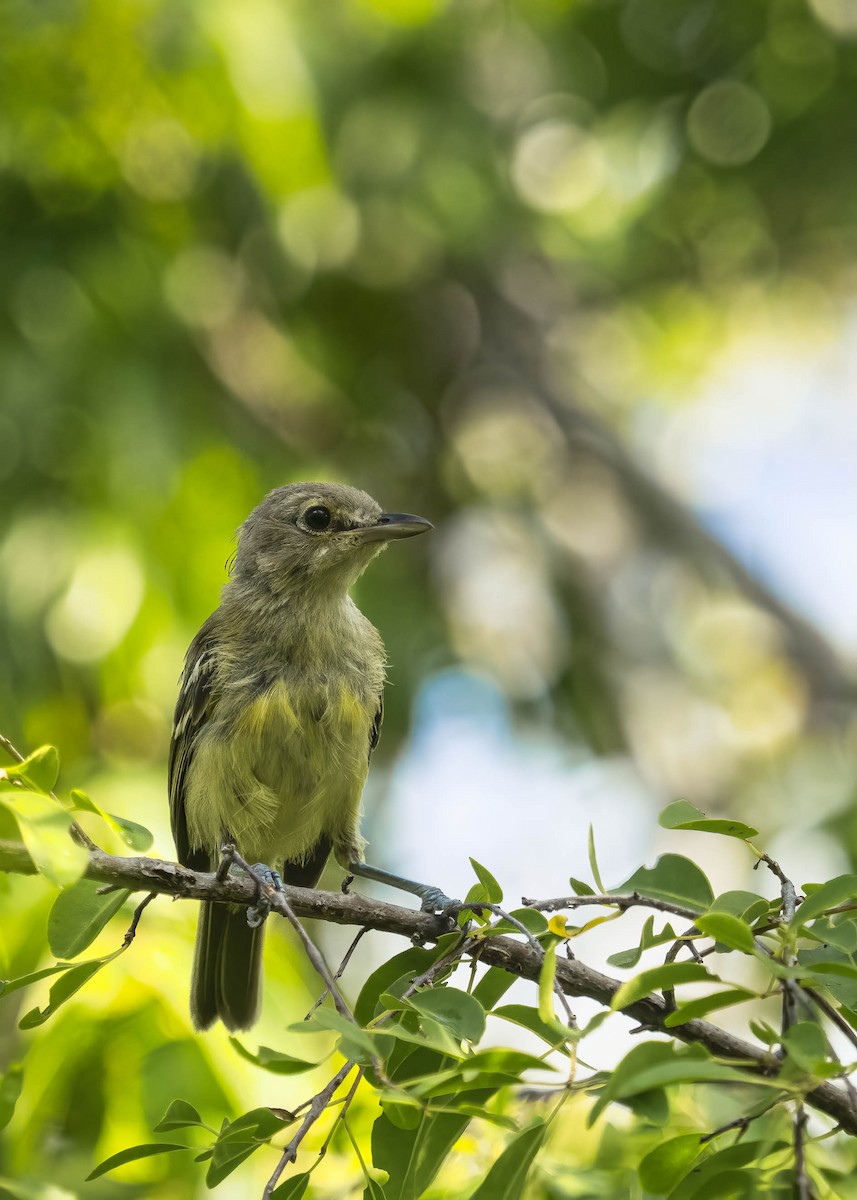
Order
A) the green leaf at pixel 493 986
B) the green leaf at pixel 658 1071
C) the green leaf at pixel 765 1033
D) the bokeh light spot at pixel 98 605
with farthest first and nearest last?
the bokeh light spot at pixel 98 605 → the green leaf at pixel 493 986 → the green leaf at pixel 765 1033 → the green leaf at pixel 658 1071

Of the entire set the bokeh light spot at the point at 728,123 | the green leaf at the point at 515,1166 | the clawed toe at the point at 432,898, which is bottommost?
the green leaf at the point at 515,1166

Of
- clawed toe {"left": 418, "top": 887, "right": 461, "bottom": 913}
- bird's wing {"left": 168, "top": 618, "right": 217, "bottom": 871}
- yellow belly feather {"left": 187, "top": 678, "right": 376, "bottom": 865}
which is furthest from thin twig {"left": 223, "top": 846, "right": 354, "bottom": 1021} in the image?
bird's wing {"left": 168, "top": 618, "right": 217, "bottom": 871}

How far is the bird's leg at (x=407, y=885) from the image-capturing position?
12.1 ft

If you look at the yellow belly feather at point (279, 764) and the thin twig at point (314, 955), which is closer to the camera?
the thin twig at point (314, 955)

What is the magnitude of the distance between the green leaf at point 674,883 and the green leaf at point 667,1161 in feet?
1.23

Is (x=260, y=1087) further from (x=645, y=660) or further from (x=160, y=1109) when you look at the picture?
(x=645, y=660)

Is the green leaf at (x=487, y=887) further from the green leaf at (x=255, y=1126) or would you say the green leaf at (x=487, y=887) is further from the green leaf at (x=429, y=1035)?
the green leaf at (x=255, y=1126)

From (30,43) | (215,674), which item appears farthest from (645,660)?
(30,43)

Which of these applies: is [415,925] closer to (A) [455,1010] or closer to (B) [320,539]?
(A) [455,1010]

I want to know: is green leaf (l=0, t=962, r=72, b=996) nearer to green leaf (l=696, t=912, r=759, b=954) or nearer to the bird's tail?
green leaf (l=696, t=912, r=759, b=954)

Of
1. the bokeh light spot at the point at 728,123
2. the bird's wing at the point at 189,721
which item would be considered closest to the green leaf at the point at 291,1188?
the bird's wing at the point at 189,721

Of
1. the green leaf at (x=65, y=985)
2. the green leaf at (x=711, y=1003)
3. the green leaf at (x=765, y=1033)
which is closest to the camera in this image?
the green leaf at (x=711, y=1003)

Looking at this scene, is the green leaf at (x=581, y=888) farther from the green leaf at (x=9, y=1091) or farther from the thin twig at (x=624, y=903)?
the green leaf at (x=9, y=1091)

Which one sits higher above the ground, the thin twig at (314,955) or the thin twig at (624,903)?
the thin twig at (624,903)
